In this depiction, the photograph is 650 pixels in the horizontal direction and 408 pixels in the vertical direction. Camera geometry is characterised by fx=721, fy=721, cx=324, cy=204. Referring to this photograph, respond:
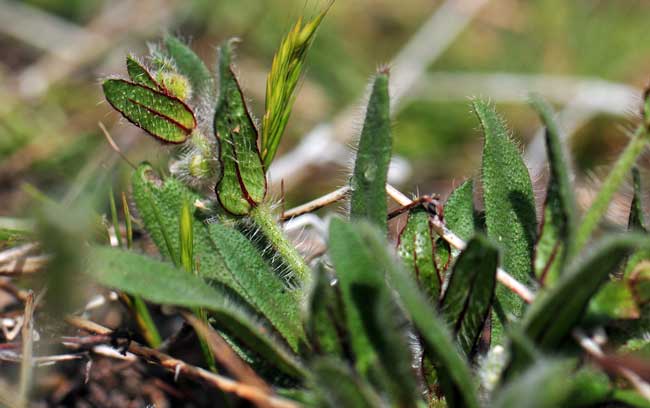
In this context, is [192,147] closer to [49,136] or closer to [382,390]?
[382,390]

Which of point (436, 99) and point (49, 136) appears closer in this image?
point (49, 136)

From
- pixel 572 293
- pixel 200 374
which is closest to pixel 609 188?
pixel 572 293

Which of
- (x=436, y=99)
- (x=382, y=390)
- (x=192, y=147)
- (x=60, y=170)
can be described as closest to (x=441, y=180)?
(x=436, y=99)

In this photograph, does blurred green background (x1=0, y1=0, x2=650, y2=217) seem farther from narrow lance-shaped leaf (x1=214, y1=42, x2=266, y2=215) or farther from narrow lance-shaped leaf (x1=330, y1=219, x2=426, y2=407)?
narrow lance-shaped leaf (x1=330, y1=219, x2=426, y2=407)

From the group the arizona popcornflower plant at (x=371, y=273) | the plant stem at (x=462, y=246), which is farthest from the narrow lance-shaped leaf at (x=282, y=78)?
the plant stem at (x=462, y=246)

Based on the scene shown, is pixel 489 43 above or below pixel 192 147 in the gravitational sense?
above

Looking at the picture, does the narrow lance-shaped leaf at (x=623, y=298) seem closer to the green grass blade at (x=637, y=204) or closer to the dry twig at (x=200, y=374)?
the green grass blade at (x=637, y=204)

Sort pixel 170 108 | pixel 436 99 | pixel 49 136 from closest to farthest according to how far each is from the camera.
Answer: pixel 170 108
pixel 49 136
pixel 436 99
